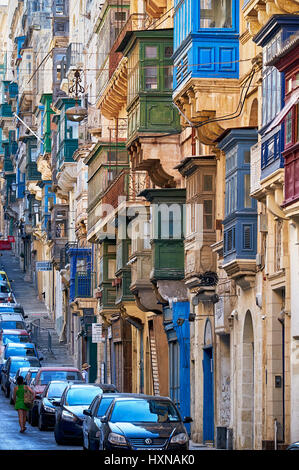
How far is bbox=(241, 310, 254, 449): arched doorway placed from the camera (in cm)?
3291

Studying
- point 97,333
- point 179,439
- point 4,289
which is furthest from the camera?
point 4,289

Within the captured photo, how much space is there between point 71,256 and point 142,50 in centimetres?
2939

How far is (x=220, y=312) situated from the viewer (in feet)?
117

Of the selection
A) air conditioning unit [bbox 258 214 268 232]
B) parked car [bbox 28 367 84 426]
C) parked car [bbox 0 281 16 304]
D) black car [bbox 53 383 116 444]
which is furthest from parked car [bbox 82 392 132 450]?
parked car [bbox 0 281 16 304]

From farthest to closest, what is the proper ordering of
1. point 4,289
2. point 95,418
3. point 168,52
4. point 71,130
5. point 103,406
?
point 4,289
point 71,130
point 168,52
point 103,406
point 95,418

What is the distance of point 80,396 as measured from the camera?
34531 millimetres

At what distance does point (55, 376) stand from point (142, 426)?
59.8ft

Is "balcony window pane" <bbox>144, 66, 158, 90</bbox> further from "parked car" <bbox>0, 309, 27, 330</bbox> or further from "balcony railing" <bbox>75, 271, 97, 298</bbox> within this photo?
"parked car" <bbox>0, 309, 27, 330</bbox>

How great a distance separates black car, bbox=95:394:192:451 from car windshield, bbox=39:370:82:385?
1640 centimetres

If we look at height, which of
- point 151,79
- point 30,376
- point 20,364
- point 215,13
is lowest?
point 30,376

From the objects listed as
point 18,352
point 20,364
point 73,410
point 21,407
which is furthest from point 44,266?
point 73,410

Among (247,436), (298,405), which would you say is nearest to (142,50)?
(247,436)

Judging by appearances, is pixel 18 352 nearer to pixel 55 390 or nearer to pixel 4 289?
pixel 55 390

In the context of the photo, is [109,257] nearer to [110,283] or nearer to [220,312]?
[110,283]
